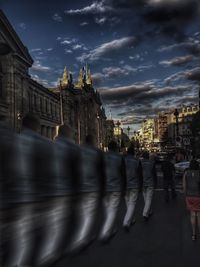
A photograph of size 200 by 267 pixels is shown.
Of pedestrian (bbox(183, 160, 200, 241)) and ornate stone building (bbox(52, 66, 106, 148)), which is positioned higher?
ornate stone building (bbox(52, 66, 106, 148))

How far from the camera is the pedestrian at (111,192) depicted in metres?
8.10

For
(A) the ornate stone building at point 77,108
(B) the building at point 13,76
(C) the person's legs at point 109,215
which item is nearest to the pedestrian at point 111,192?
(C) the person's legs at point 109,215

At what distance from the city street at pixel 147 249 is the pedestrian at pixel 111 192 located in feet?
0.82

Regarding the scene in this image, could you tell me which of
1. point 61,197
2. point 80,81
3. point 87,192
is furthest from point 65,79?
point 61,197

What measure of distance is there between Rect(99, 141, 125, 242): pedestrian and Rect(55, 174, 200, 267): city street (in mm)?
249

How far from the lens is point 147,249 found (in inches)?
307

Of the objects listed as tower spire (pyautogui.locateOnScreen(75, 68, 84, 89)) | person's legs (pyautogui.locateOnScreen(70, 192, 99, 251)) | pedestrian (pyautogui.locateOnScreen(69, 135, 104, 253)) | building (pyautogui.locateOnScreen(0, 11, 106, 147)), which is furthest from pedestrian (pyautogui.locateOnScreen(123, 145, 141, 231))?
tower spire (pyautogui.locateOnScreen(75, 68, 84, 89))

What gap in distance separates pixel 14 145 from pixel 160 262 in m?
3.38

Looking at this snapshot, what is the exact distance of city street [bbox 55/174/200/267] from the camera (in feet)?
22.2

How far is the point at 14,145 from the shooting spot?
462cm

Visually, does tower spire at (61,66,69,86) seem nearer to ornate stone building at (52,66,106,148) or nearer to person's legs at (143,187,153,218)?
ornate stone building at (52,66,106,148)

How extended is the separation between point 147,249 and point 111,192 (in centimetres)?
119

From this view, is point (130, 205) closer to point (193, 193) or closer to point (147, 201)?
point (193, 193)

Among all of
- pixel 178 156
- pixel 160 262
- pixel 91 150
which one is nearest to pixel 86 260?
pixel 160 262
